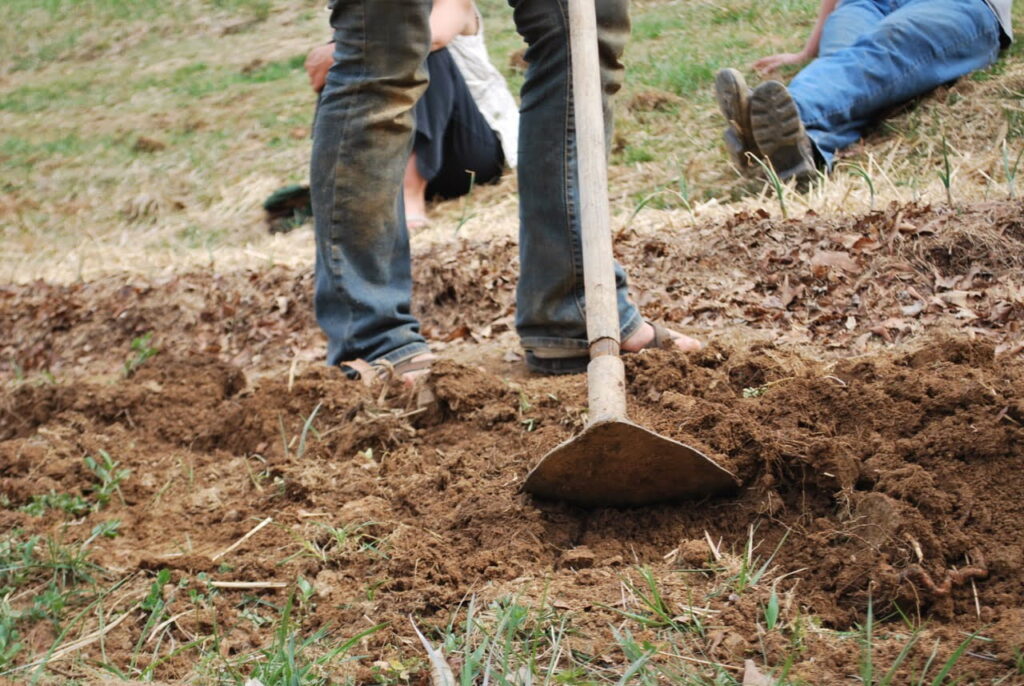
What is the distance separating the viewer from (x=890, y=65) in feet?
15.7

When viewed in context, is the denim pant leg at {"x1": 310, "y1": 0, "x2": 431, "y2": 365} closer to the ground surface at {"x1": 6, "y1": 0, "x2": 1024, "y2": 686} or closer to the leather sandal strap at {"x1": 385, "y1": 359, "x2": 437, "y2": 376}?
the leather sandal strap at {"x1": 385, "y1": 359, "x2": 437, "y2": 376}

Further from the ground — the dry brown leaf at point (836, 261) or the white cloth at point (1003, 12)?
the white cloth at point (1003, 12)

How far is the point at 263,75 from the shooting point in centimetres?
971

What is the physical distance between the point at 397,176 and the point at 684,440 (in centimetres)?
113

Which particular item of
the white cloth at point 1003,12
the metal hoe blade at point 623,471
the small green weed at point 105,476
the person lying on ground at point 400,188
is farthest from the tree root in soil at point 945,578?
the white cloth at point 1003,12

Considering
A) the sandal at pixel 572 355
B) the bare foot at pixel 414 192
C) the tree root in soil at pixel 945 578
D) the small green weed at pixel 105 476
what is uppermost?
the tree root in soil at pixel 945 578

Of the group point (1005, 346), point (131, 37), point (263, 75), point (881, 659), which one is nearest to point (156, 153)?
point (263, 75)

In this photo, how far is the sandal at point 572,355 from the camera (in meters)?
2.77

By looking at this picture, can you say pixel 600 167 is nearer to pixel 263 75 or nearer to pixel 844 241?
pixel 844 241

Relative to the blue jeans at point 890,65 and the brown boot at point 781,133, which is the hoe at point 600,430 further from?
the blue jeans at point 890,65

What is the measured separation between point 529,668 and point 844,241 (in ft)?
7.40

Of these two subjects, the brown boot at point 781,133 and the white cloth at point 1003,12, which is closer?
the brown boot at point 781,133

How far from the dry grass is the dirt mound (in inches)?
63.8

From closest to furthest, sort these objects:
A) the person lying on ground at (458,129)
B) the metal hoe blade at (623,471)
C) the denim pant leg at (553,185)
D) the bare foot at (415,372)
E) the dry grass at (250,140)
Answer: the metal hoe blade at (623,471) < the denim pant leg at (553,185) < the bare foot at (415,372) < the dry grass at (250,140) < the person lying on ground at (458,129)
